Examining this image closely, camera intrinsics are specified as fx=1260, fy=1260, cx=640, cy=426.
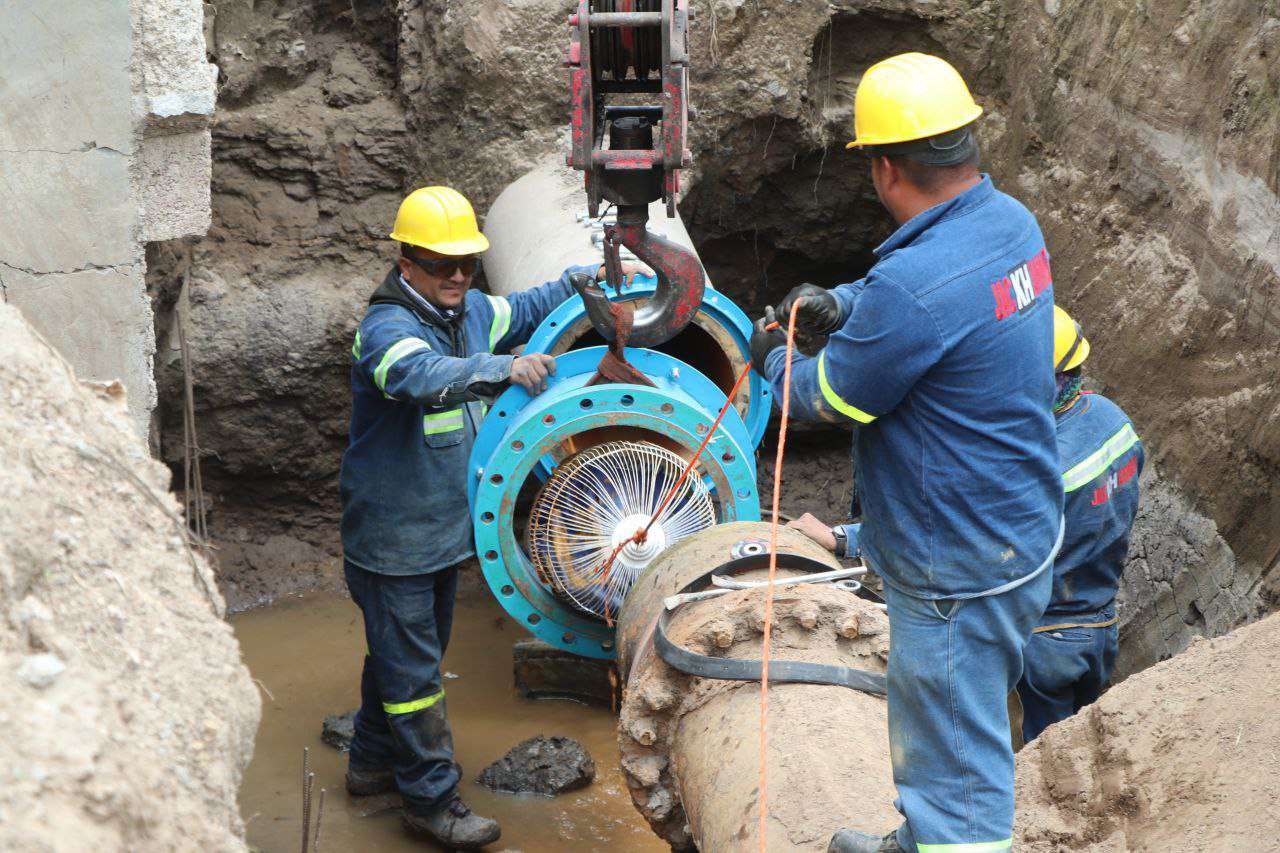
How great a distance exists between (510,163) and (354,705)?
282cm

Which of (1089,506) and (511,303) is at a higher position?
(511,303)

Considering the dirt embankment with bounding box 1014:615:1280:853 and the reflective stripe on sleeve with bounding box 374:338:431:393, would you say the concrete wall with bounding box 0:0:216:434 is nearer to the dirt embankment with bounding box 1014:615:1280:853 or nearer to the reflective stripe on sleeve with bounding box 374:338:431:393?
the reflective stripe on sleeve with bounding box 374:338:431:393

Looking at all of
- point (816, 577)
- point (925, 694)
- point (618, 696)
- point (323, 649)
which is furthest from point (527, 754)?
point (925, 694)

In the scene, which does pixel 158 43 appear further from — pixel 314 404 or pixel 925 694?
pixel 314 404

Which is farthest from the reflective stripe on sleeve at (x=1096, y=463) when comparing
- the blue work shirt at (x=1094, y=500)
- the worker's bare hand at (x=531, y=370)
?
the worker's bare hand at (x=531, y=370)

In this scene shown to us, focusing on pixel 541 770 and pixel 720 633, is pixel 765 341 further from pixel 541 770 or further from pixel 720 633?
pixel 541 770

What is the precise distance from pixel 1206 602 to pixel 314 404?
4.38 meters

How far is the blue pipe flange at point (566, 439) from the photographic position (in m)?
4.33

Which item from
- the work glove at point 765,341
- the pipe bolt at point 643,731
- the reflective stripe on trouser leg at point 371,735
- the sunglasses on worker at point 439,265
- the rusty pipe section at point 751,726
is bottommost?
the reflective stripe on trouser leg at point 371,735

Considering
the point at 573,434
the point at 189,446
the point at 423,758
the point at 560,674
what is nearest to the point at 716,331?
the point at 573,434

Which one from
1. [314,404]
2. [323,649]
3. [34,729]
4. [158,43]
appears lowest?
[323,649]

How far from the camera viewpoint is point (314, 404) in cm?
665

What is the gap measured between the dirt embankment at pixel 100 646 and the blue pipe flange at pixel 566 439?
2.06m

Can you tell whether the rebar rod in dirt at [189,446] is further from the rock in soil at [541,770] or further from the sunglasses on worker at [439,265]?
the rock in soil at [541,770]
